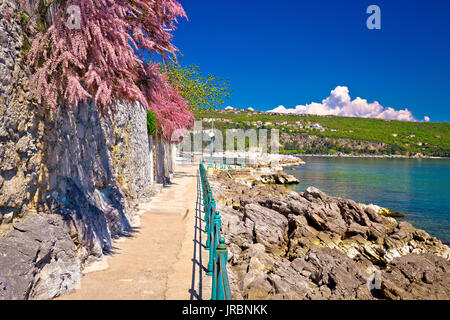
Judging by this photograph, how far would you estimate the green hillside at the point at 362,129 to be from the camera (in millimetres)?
153625

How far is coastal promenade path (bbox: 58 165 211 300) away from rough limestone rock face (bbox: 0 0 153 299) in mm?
388

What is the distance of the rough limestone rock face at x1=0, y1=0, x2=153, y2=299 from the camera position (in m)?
4.11

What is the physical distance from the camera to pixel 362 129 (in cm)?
17500

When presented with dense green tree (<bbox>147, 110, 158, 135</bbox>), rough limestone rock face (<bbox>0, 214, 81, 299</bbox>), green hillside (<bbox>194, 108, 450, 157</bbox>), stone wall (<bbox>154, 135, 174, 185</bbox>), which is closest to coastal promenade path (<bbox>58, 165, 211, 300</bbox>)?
rough limestone rock face (<bbox>0, 214, 81, 299</bbox>)

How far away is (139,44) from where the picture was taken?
18.2 ft

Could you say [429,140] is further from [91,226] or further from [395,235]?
[91,226]

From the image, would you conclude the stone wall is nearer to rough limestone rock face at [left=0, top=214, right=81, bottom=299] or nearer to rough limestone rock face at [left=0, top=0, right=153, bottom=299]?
rough limestone rock face at [left=0, top=0, right=153, bottom=299]

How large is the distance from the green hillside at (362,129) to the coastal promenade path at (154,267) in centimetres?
12212

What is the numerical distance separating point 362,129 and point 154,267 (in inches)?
7322

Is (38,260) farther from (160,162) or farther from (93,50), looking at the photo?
(160,162)
